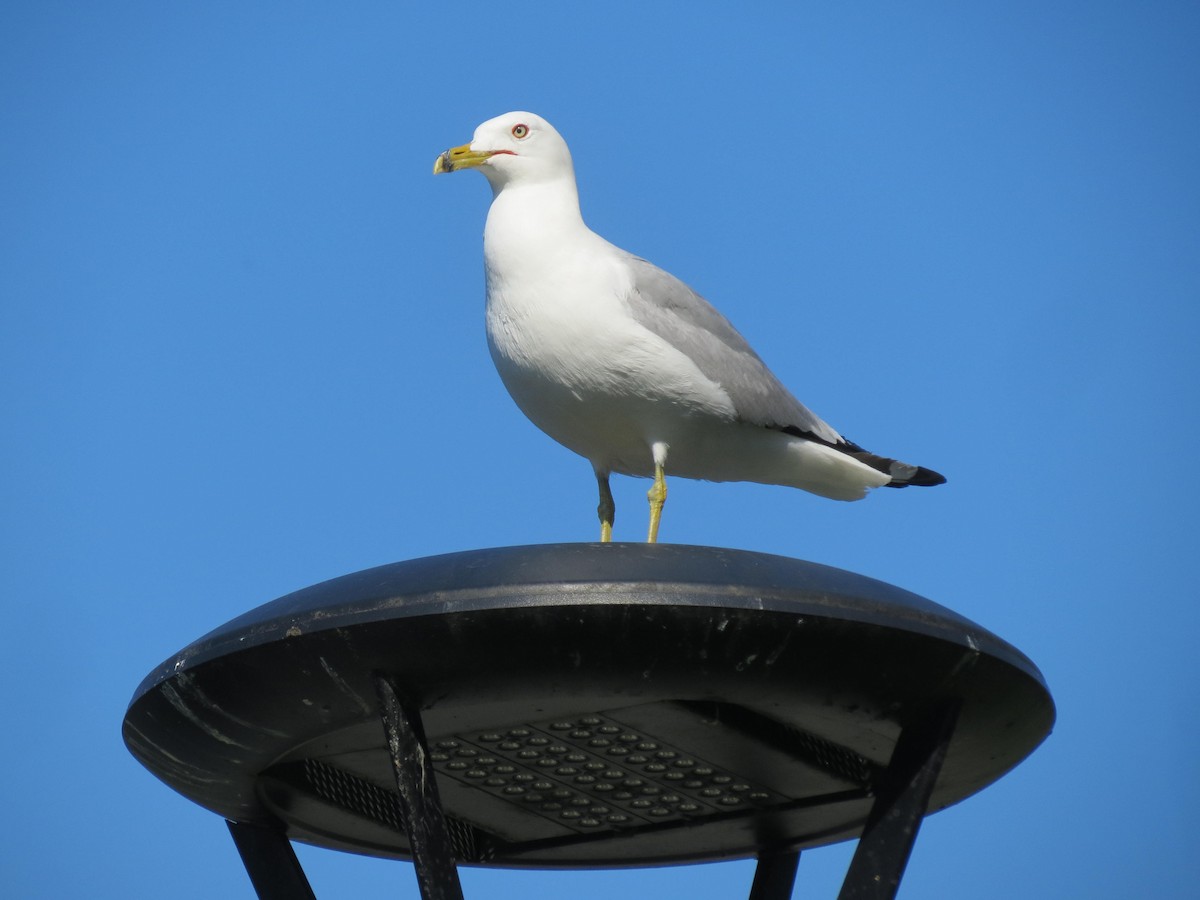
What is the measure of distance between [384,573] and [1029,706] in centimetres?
205

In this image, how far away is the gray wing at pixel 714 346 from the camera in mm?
6875

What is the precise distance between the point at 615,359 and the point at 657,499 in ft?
2.20

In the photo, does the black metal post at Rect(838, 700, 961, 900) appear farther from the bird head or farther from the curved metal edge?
the bird head

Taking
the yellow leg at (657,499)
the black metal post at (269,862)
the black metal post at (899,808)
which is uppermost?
the yellow leg at (657,499)

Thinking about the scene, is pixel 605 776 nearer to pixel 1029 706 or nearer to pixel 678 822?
pixel 678 822

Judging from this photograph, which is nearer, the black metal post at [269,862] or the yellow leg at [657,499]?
the black metal post at [269,862]

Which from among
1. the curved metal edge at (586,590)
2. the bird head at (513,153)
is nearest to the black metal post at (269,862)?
the curved metal edge at (586,590)

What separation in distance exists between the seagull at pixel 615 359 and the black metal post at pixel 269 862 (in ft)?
6.91

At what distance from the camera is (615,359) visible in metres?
6.57

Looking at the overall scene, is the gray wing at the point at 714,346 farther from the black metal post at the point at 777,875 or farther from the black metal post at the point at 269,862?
the black metal post at the point at 269,862

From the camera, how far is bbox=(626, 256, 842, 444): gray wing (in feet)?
22.6

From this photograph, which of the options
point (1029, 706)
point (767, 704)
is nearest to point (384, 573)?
point (767, 704)

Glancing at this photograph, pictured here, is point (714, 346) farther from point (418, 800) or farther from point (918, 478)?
point (418, 800)

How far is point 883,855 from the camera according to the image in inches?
182
